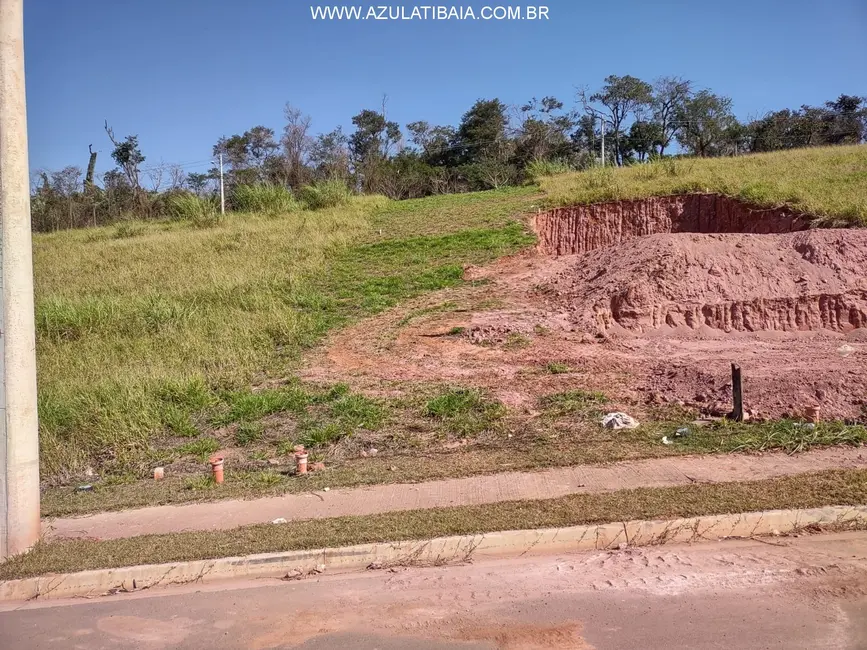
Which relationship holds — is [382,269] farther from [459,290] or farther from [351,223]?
[351,223]

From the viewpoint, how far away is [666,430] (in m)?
7.92

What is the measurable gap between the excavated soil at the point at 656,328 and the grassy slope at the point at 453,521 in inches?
91.8

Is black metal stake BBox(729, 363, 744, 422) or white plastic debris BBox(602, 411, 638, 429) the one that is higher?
black metal stake BBox(729, 363, 744, 422)

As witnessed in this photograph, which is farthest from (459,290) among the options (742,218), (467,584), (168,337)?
(467,584)

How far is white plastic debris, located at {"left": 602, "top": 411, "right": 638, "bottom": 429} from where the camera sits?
8109mm

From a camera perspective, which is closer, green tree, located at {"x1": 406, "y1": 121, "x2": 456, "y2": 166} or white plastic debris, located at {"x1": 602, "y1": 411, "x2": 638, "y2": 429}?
white plastic debris, located at {"x1": 602, "y1": 411, "x2": 638, "y2": 429}

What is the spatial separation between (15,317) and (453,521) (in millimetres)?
3864

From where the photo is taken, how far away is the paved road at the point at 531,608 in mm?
4148

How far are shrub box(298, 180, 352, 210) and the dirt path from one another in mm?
21304

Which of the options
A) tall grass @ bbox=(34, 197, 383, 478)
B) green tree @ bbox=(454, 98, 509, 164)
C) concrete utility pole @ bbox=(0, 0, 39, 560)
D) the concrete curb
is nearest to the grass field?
tall grass @ bbox=(34, 197, 383, 478)

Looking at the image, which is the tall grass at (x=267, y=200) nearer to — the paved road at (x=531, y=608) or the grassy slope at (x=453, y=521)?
the grassy slope at (x=453, y=521)

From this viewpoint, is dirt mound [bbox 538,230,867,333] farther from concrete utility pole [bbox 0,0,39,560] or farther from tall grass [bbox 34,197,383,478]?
concrete utility pole [bbox 0,0,39,560]

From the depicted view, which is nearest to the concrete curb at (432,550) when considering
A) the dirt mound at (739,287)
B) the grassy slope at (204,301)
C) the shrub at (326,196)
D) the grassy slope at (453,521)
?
the grassy slope at (453,521)

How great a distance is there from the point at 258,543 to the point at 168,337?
8.61 meters
